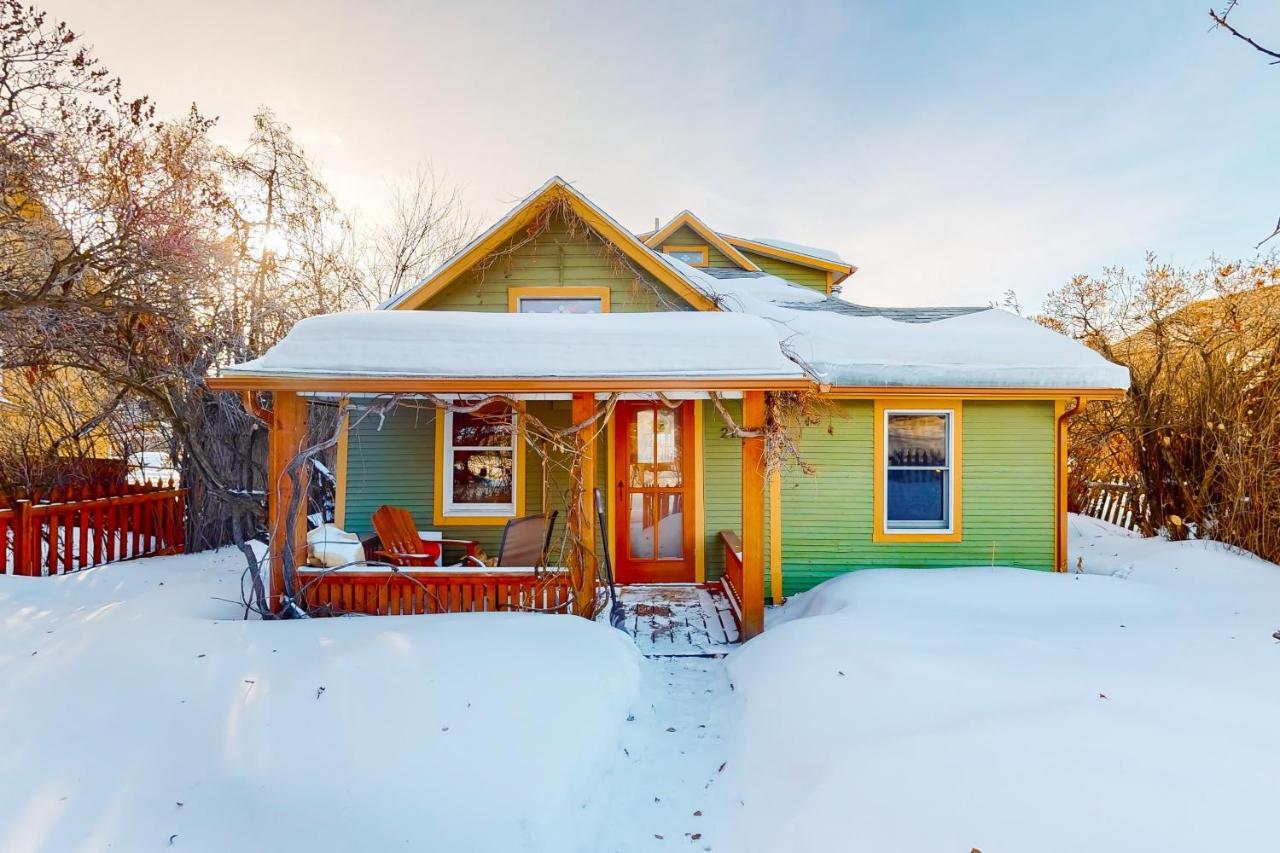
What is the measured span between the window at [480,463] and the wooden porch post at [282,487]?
2.21m

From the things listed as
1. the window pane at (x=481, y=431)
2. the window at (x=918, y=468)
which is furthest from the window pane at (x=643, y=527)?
the window at (x=918, y=468)

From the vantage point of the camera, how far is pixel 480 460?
7215 mm

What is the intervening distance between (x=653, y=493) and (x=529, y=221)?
156 inches

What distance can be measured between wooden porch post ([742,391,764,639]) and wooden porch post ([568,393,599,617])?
55.1 inches

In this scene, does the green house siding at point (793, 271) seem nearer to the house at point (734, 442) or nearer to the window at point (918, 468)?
the house at point (734, 442)

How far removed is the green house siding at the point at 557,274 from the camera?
7.36 m

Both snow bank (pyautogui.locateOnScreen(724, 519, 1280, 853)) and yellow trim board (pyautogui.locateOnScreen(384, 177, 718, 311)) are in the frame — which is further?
yellow trim board (pyautogui.locateOnScreen(384, 177, 718, 311))

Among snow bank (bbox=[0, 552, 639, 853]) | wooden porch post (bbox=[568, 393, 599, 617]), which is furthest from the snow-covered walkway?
wooden porch post (bbox=[568, 393, 599, 617])

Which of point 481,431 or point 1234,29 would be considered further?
point 481,431

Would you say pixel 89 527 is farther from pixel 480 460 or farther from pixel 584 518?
pixel 584 518

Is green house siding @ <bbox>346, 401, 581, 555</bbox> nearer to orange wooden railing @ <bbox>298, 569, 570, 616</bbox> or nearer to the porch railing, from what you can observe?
the porch railing

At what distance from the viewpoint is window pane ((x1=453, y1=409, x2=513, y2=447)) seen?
23.5 ft

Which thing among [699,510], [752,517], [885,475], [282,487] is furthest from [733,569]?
[282,487]

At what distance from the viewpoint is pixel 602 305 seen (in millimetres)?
7379
